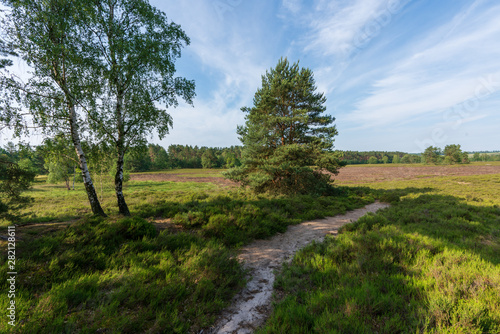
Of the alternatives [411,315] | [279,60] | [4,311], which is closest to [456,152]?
[279,60]

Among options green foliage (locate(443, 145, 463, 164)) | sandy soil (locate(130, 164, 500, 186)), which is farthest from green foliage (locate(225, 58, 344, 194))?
green foliage (locate(443, 145, 463, 164))

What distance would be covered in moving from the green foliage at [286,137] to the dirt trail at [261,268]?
6620mm

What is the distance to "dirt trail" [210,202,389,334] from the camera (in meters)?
3.21

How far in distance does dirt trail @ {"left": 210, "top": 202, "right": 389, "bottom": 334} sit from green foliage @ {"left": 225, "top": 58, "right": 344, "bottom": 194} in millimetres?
6620

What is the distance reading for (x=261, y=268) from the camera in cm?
514

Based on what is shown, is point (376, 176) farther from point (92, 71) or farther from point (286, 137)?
point (92, 71)

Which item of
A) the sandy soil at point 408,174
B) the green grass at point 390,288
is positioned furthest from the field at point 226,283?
the sandy soil at point 408,174

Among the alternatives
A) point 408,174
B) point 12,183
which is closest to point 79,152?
point 12,183

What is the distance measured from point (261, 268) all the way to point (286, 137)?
1361cm

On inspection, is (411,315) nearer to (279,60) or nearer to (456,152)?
(279,60)

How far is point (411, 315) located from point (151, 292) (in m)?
4.46

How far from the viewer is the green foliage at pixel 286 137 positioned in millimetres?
15414

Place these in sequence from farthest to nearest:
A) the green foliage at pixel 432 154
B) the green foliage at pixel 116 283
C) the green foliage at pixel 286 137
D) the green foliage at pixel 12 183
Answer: the green foliage at pixel 432 154 → the green foliage at pixel 286 137 → the green foliage at pixel 12 183 → the green foliage at pixel 116 283

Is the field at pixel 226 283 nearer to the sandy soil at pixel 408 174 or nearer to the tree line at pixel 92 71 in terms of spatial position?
the tree line at pixel 92 71
